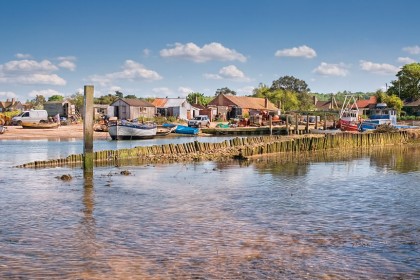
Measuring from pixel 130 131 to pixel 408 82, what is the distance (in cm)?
7966

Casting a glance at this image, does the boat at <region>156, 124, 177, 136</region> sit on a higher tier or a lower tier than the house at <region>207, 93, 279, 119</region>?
lower

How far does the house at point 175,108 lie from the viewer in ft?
314

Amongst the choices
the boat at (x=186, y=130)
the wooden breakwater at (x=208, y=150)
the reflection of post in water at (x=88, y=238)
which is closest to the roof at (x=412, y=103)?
the boat at (x=186, y=130)

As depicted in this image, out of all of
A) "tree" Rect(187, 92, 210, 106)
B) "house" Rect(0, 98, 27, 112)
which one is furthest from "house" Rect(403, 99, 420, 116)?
"house" Rect(0, 98, 27, 112)

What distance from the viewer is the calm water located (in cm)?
993

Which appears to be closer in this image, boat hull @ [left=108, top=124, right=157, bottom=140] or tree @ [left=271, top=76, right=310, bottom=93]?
boat hull @ [left=108, top=124, right=157, bottom=140]

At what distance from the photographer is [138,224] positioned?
13.8 meters

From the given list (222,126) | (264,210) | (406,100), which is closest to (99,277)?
(264,210)

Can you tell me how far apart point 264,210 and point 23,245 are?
7.40 meters

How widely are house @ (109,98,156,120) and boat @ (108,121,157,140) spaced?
27902mm

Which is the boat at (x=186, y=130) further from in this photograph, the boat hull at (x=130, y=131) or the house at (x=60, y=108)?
the house at (x=60, y=108)

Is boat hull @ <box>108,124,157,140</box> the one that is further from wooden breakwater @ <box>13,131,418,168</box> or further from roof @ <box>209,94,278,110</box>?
roof @ <box>209,94,278,110</box>

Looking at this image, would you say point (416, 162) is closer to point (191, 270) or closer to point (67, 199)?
point (67, 199)

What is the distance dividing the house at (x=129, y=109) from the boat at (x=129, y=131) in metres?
27.9
